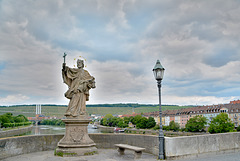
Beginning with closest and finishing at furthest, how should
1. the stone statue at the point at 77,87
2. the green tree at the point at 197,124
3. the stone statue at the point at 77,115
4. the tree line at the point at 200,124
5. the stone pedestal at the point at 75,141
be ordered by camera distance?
the stone pedestal at the point at 75,141 < the stone statue at the point at 77,115 < the stone statue at the point at 77,87 < the tree line at the point at 200,124 < the green tree at the point at 197,124

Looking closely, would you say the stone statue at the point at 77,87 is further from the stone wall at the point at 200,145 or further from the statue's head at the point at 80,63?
the stone wall at the point at 200,145

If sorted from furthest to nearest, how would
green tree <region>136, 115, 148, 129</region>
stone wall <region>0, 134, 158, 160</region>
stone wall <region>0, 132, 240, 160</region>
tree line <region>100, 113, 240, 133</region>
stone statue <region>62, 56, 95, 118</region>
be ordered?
1. green tree <region>136, 115, 148, 129</region>
2. tree line <region>100, 113, 240, 133</region>
3. stone statue <region>62, 56, 95, 118</region>
4. stone wall <region>0, 134, 158, 160</region>
5. stone wall <region>0, 132, 240, 160</region>

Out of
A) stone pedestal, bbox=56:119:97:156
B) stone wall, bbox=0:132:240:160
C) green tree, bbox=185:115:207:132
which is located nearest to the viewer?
stone wall, bbox=0:132:240:160

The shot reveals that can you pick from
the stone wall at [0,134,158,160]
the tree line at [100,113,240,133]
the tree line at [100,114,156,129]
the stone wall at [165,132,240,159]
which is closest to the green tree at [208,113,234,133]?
the tree line at [100,113,240,133]

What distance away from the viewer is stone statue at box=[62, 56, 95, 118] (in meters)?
10.0

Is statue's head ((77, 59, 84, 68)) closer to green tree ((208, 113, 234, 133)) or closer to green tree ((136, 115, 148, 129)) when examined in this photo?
green tree ((208, 113, 234, 133))

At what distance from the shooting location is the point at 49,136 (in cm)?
1126

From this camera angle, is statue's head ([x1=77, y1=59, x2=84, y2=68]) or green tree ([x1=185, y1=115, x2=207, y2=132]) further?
green tree ([x1=185, y1=115, x2=207, y2=132])

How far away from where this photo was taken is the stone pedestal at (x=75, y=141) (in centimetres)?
931

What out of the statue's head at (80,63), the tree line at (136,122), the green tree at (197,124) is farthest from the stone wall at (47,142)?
the tree line at (136,122)

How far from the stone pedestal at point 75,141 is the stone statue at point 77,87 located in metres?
0.40

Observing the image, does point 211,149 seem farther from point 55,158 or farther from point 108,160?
point 55,158

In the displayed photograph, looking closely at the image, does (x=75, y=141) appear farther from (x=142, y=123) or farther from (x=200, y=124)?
(x=142, y=123)

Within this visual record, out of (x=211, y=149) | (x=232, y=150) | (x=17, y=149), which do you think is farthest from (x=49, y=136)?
(x=232, y=150)
